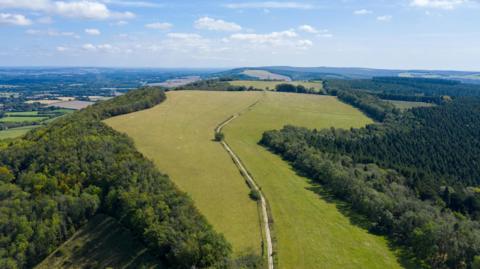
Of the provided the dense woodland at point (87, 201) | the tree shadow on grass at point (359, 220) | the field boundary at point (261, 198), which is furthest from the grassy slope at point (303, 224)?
the dense woodland at point (87, 201)

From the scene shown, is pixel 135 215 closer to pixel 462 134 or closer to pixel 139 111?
pixel 139 111

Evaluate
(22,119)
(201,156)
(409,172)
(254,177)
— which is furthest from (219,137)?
(22,119)

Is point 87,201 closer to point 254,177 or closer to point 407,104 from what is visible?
point 254,177

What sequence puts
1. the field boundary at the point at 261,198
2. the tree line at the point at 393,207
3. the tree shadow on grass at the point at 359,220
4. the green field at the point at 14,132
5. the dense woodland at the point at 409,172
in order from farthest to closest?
the green field at the point at 14,132 → the dense woodland at the point at 409,172 → the field boundary at the point at 261,198 → the tree shadow on grass at the point at 359,220 → the tree line at the point at 393,207

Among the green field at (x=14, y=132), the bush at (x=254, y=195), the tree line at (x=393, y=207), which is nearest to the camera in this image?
the tree line at (x=393, y=207)

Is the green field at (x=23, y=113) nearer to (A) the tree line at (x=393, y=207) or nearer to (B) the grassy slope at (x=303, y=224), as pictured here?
(B) the grassy slope at (x=303, y=224)

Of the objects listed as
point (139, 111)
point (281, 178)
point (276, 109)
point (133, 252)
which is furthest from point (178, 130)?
point (133, 252)
